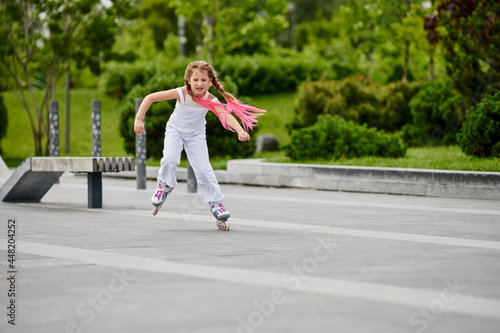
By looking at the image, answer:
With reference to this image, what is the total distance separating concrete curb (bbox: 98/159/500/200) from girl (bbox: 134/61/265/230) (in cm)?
466

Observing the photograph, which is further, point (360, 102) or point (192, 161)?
point (360, 102)

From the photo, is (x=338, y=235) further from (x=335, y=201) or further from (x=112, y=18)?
(x=112, y=18)

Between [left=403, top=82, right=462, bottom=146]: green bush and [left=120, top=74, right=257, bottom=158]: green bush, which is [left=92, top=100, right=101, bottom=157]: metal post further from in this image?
[left=403, top=82, right=462, bottom=146]: green bush

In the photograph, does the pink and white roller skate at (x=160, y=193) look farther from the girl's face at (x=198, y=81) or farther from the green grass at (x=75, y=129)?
the green grass at (x=75, y=129)

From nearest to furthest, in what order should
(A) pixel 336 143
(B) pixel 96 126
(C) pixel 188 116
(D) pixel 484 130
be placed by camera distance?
(C) pixel 188 116, (D) pixel 484 130, (B) pixel 96 126, (A) pixel 336 143

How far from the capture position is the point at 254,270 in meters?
5.70

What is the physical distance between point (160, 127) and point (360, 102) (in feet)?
18.7

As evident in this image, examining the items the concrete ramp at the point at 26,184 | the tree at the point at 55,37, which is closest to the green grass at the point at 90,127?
the tree at the point at 55,37

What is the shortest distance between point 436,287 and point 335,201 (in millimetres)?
6217

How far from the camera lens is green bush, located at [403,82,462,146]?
59.9 ft

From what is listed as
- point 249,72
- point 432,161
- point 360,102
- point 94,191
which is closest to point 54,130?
point 94,191

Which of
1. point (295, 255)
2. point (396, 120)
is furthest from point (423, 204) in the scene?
point (396, 120)

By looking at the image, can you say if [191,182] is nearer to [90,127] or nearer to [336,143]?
[336,143]

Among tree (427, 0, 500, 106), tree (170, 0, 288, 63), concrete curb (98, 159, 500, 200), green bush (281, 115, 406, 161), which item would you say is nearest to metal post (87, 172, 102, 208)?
concrete curb (98, 159, 500, 200)
